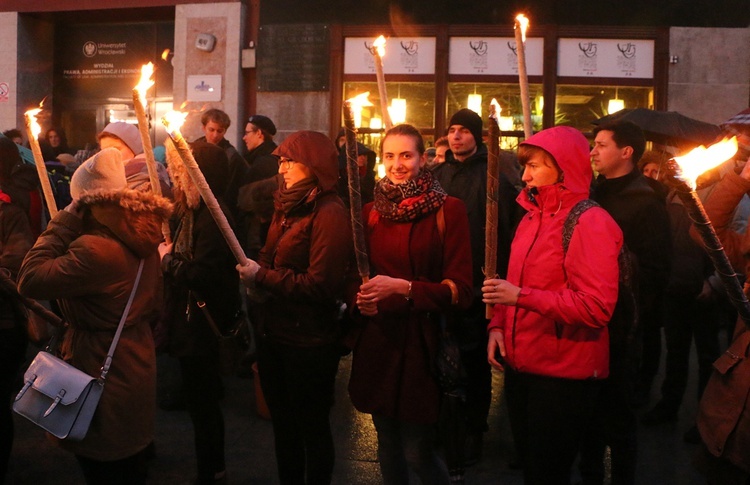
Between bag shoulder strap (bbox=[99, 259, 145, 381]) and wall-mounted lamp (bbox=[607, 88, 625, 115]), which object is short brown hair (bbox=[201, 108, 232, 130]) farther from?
wall-mounted lamp (bbox=[607, 88, 625, 115])

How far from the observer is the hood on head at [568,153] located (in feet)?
10.3

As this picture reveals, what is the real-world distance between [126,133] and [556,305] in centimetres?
299

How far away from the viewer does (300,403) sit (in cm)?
368

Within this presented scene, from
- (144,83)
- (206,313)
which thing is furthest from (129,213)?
(206,313)

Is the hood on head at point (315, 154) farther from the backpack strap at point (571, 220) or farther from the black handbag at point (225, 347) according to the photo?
the backpack strap at point (571, 220)

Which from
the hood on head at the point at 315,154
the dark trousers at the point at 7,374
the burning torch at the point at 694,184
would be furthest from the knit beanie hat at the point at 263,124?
the burning torch at the point at 694,184

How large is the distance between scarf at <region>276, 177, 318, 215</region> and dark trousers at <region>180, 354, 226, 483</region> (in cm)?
106

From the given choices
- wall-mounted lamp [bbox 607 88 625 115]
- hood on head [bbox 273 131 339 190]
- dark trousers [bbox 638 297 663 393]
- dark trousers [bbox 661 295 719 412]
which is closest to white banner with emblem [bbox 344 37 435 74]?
wall-mounted lamp [bbox 607 88 625 115]

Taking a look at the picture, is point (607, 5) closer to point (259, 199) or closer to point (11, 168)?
point (259, 199)

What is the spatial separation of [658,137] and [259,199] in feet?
11.3

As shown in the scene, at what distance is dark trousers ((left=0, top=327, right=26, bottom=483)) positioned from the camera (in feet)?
12.8

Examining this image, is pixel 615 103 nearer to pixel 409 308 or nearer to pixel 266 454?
pixel 266 454

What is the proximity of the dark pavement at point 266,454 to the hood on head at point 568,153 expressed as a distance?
2258mm

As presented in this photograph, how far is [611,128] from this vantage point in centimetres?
422
